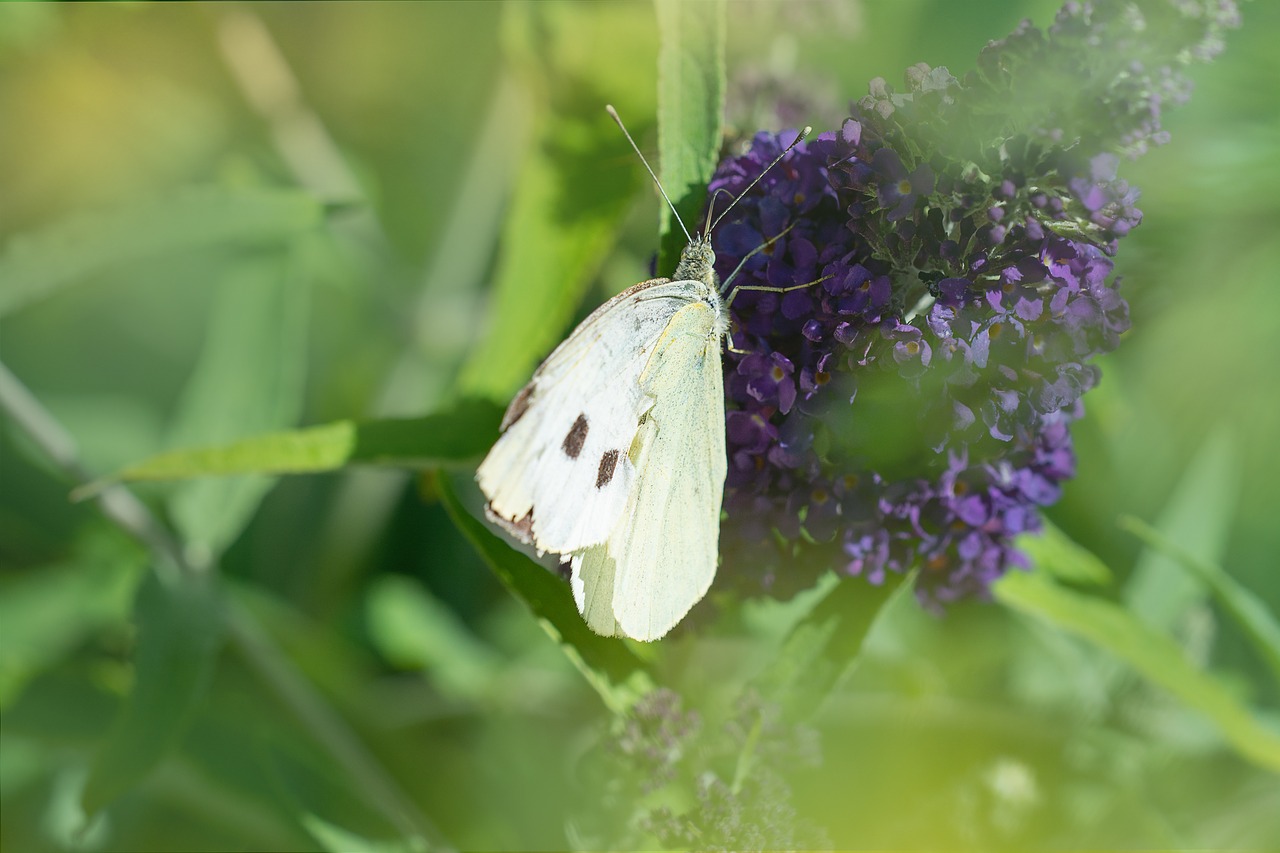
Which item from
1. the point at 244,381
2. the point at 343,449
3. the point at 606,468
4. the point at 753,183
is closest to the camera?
the point at 753,183

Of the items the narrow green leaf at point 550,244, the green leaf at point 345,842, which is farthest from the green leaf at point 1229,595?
the green leaf at point 345,842

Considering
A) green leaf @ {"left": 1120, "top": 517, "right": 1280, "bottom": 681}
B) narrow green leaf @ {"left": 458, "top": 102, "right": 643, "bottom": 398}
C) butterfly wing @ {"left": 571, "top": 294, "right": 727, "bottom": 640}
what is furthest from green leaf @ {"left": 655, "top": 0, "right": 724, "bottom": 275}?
green leaf @ {"left": 1120, "top": 517, "right": 1280, "bottom": 681}

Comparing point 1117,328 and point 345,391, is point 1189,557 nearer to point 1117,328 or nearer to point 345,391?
point 1117,328

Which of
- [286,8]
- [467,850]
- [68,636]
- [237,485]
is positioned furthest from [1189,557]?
[286,8]

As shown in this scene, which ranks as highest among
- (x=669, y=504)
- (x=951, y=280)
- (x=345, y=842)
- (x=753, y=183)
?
(x=753, y=183)

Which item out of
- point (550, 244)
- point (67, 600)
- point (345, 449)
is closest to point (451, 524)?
point (67, 600)

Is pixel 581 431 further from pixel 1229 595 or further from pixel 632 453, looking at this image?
pixel 1229 595

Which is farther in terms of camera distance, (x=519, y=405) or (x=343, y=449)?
(x=343, y=449)
